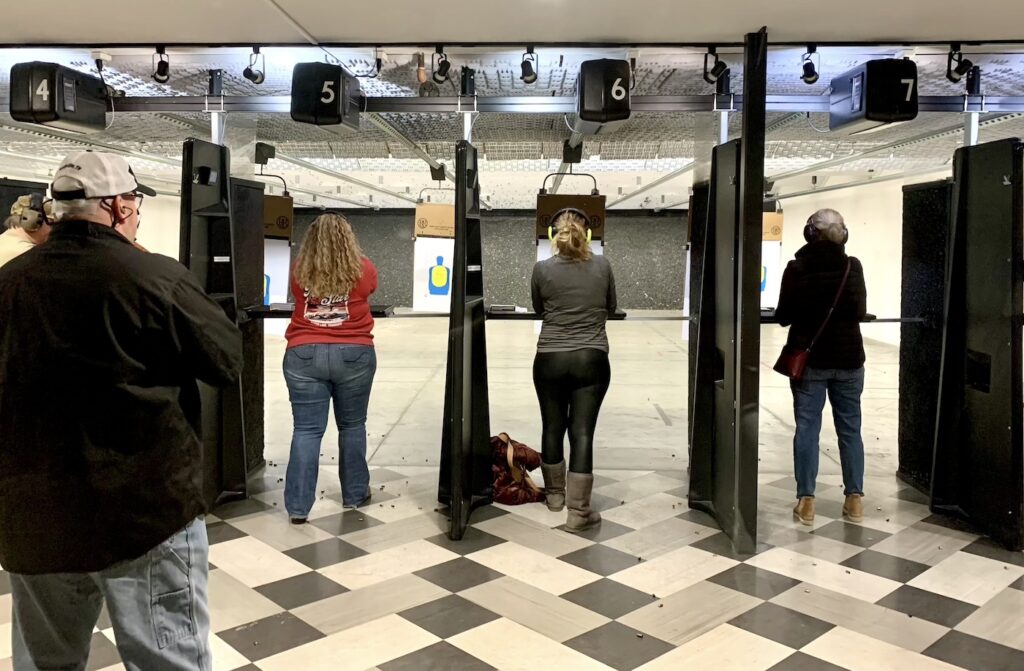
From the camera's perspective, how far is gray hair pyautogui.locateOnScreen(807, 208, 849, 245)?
10.7ft

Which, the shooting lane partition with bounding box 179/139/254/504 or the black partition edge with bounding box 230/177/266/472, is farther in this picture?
the black partition edge with bounding box 230/177/266/472

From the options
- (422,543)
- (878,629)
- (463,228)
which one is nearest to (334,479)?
(422,543)

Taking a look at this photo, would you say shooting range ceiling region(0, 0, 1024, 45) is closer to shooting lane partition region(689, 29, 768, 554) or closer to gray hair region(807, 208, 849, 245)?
shooting lane partition region(689, 29, 768, 554)

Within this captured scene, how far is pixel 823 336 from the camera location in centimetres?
329

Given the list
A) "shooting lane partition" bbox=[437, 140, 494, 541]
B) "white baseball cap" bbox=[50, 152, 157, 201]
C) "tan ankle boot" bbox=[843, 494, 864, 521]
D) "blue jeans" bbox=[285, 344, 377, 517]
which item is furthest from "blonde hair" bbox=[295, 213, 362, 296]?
"tan ankle boot" bbox=[843, 494, 864, 521]

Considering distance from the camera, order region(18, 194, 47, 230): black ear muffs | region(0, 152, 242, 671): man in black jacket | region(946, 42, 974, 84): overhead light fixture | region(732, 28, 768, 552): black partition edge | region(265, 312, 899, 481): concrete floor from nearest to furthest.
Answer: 1. region(0, 152, 242, 671): man in black jacket
2. region(732, 28, 768, 552): black partition edge
3. region(18, 194, 47, 230): black ear muffs
4. region(946, 42, 974, 84): overhead light fixture
5. region(265, 312, 899, 481): concrete floor

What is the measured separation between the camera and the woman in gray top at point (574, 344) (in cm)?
327

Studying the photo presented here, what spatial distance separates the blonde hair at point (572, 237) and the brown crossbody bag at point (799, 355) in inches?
37.9

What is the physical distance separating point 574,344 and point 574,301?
0.60 feet

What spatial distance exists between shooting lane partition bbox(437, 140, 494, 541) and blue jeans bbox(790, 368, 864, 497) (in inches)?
55.5

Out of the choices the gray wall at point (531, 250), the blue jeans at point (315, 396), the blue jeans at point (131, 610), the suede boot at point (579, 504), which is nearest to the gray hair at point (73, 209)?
the blue jeans at point (131, 610)

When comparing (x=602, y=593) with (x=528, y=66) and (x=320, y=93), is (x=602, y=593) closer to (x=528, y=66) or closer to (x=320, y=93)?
(x=528, y=66)

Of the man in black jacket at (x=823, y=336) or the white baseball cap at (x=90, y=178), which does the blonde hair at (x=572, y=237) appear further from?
the white baseball cap at (x=90, y=178)

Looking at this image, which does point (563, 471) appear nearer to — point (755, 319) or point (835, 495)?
point (755, 319)
